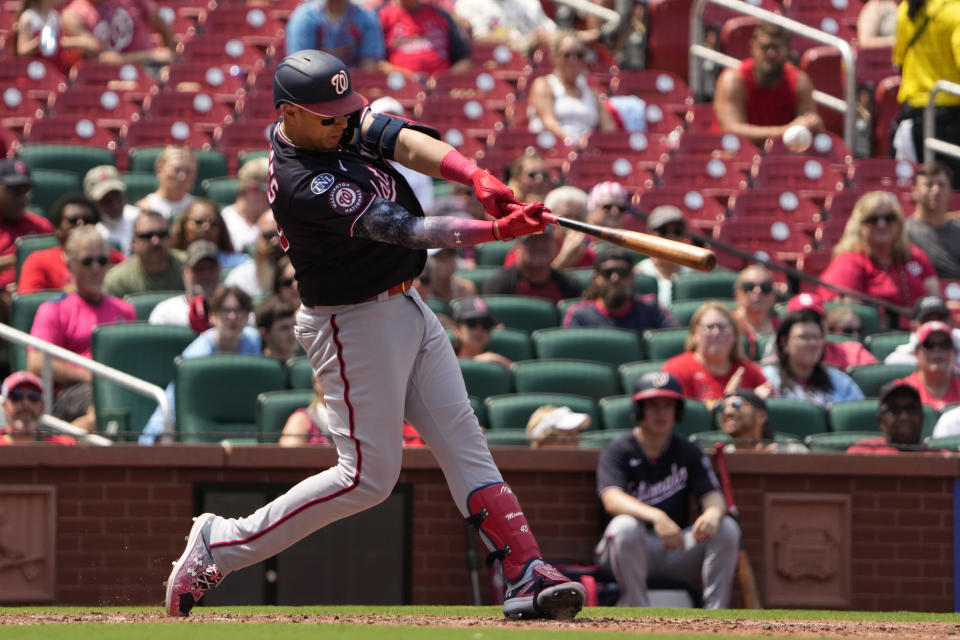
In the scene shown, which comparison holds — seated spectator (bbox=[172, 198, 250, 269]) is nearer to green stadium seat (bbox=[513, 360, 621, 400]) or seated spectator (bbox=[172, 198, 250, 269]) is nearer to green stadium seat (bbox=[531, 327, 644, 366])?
green stadium seat (bbox=[531, 327, 644, 366])

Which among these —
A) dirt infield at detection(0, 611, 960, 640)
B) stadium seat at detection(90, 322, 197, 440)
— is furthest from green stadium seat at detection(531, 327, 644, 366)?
dirt infield at detection(0, 611, 960, 640)

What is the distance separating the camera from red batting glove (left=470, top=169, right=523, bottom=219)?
14.7 feet

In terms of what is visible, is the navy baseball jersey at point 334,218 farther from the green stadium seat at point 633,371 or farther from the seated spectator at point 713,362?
the seated spectator at point 713,362

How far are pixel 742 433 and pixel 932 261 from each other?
133 inches

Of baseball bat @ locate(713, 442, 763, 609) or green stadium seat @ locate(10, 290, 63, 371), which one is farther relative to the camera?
green stadium seat @ locate(10, 290, 63, 371)

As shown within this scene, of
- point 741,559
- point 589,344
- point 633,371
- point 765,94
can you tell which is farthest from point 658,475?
point 765,94

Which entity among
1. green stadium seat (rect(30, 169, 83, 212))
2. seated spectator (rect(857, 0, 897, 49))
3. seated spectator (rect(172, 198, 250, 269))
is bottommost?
seated spectator (rect(172, 198, 250, 269))

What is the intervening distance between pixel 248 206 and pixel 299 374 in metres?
2.11

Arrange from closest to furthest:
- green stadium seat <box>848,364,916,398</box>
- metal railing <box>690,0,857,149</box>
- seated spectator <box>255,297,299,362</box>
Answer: seated spectator <box>255,297,299,362</box> → green stadium seat <box>848,364,916,398</box> → metal railing <box>690,0,857,149</box>

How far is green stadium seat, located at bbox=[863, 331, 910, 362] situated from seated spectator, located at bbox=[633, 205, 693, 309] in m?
1.15

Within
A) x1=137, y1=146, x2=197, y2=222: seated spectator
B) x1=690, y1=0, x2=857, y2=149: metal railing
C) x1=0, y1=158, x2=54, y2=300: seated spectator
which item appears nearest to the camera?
A: x1=0, y1=158, x2=54, y2=300: seated spectator

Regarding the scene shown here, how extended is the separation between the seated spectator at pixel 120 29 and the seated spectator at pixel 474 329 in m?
4.91

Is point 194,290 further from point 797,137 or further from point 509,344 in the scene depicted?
point 797,137

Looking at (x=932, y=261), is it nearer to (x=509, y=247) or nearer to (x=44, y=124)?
(x=509, y=247)
